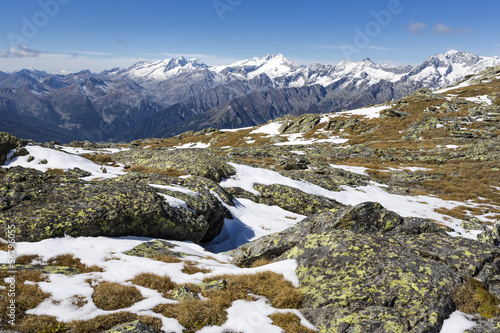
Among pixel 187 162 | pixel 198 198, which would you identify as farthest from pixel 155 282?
pixel 187 162

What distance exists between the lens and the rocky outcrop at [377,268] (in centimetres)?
766

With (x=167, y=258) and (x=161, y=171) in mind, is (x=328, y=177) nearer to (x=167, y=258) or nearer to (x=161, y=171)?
(x=161, y=171)

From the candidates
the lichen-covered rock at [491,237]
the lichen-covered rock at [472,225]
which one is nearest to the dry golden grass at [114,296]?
the lichen-covered rock at [491,237]

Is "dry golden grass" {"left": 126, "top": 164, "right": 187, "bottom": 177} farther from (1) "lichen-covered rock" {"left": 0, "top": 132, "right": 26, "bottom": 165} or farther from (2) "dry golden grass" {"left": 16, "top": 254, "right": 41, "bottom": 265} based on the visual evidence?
(2) "dry golden grass" {"left": 16, "top": 254, "right": 41, "bottom": 265}

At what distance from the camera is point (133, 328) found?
20.9 ft

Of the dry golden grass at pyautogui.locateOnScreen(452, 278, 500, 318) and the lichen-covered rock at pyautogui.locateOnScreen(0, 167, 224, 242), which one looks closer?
the dry golden grass at pyautogui.locateOnScreen(452, 278, 500, 318)

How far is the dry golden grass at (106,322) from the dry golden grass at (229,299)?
62 centimetres

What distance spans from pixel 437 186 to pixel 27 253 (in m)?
50.6

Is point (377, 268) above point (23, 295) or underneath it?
above

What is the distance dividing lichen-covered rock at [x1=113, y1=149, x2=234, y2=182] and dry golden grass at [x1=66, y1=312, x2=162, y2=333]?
1793 centimetres

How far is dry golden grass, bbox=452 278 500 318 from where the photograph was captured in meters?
7.95

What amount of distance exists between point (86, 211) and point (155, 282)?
664 centimetres

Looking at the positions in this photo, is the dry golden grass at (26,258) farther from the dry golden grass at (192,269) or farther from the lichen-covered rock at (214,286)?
the lichen-covered rock at (214,286)

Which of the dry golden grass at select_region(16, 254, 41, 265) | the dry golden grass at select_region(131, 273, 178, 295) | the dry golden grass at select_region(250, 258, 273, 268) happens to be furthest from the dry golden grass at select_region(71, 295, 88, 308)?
the dry golden grass at select_region(250, 258, 273, 268)
